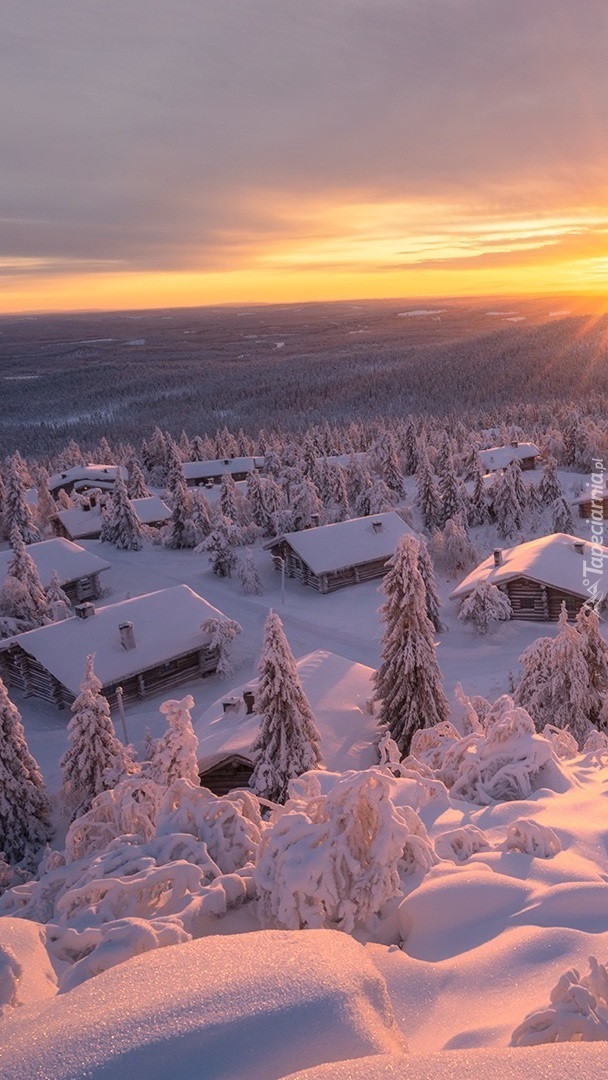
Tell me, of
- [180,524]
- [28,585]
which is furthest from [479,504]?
[28,585]

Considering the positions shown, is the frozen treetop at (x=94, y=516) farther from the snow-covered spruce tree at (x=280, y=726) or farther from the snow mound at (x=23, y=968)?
the snow mound at (x=23, y=968)

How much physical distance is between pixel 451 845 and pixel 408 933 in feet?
6.10

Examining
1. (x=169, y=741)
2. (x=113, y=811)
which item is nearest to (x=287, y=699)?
(x=169, y=741)

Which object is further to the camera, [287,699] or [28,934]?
[287,699]

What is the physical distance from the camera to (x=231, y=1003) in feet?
13.0

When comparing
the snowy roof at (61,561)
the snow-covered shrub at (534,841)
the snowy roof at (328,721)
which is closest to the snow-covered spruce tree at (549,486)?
the snowy roof at (328,721)

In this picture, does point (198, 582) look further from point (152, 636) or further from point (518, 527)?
point (518, 527)

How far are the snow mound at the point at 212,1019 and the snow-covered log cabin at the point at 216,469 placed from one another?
72.4 m

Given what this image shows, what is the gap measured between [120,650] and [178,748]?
1868 centimetres

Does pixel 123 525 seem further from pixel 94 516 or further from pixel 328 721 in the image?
pixel 328 721

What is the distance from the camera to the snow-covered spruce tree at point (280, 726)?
19.6 metres

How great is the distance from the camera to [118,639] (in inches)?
1257

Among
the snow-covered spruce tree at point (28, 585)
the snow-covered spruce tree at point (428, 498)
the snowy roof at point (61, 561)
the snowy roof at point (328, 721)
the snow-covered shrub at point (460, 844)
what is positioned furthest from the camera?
the snow-covered spruce tree at point (428, 498)

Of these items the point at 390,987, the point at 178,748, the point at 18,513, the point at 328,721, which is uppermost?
the point at 390,987
